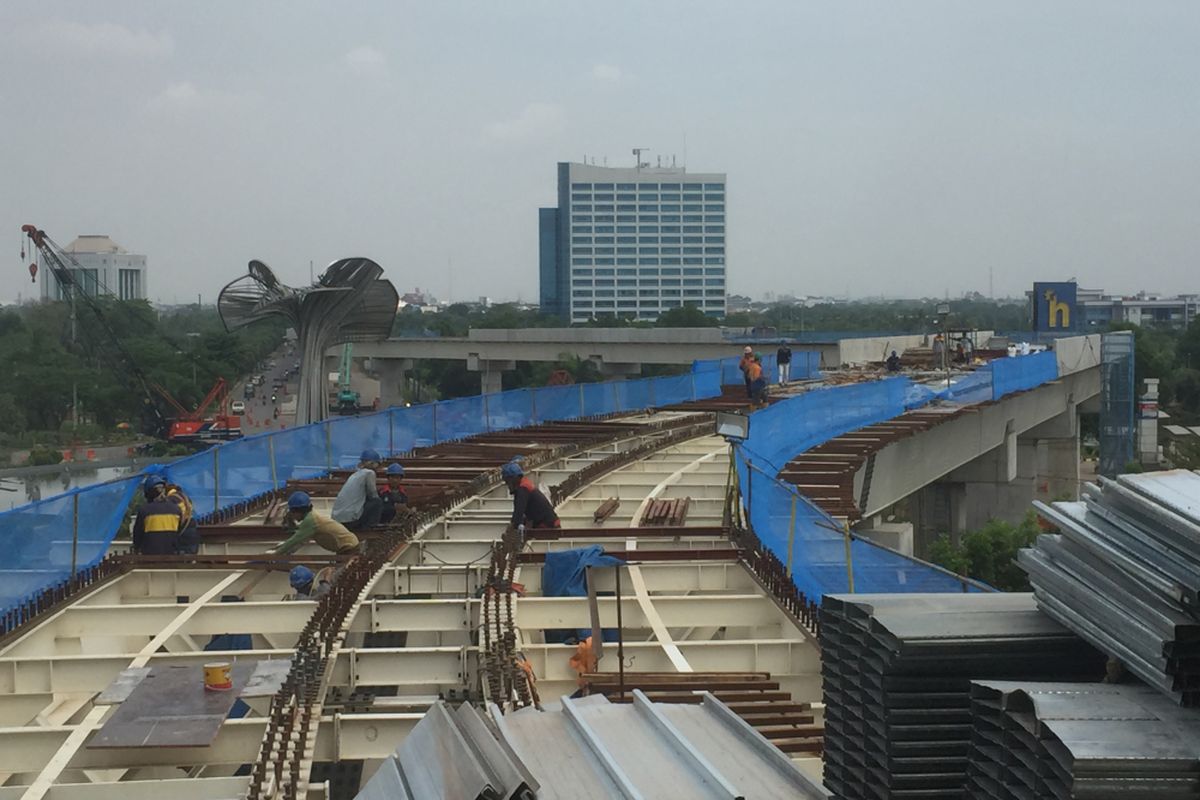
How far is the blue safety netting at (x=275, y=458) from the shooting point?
44.0ft

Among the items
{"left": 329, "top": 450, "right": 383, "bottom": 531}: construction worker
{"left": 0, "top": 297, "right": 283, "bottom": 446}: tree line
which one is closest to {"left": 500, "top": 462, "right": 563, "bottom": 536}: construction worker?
{"left": 329, "top": 450, "right": 383, "bottom": 531}: construction worker

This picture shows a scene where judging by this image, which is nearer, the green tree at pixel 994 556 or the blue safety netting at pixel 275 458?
the blue safety netting at pixel 275 458

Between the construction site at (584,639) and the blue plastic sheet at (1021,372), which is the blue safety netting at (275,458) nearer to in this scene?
the construction site at (584,639)

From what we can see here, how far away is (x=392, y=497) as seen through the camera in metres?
18.2

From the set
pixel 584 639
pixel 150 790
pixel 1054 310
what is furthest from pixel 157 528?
pixel 1054 310

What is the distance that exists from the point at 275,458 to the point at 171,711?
12.5 m

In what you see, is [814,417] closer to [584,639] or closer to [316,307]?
[584,639]

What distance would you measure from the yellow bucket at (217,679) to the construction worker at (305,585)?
3.37 metres

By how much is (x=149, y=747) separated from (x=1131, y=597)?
5963mm

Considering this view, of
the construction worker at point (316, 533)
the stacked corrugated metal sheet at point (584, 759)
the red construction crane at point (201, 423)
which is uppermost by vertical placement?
the stacked corrugated metal sheet at point (584, 759)

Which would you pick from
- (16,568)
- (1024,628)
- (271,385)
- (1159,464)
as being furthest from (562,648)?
(271,385)

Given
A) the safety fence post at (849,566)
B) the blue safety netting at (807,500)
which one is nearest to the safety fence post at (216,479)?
the blue safety netting at (807,500)

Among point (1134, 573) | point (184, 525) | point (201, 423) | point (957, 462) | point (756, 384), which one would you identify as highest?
point (1134, 573)

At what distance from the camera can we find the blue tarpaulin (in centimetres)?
1398
